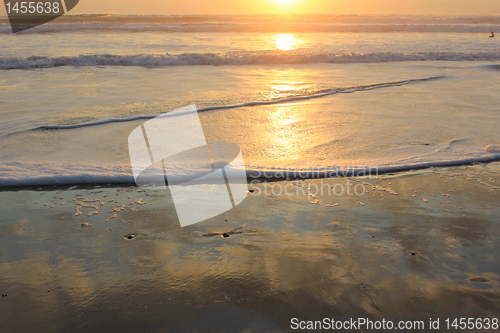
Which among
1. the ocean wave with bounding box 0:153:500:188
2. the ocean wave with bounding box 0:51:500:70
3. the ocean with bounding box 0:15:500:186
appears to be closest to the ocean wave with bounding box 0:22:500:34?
the ocean with bounding box 0:15:500:186

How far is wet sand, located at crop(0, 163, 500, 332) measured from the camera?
6.35ft

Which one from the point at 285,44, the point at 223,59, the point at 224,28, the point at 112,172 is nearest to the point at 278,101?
the point at 112,172

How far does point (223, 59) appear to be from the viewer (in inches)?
439

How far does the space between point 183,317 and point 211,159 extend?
85.8 inches

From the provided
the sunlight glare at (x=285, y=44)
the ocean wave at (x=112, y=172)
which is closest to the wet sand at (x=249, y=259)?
the ocean wave at (x=112, y=172)

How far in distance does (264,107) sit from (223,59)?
5.78m

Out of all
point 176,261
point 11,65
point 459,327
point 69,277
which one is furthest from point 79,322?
point 11,65

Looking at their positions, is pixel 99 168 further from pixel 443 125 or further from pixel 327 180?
pixel 443 125

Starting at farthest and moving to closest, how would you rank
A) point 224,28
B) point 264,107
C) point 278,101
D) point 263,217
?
1. point 224,28
2. point 278,101
3. point 264,107
4. point 263,217

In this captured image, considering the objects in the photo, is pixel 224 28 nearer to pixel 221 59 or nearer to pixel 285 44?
pixel 285 44

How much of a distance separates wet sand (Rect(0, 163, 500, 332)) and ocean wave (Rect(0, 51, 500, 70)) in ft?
27.1

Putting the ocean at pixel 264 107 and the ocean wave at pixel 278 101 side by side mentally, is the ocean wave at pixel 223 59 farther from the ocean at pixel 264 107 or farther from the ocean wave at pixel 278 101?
the ocean wave at pixel 278 101

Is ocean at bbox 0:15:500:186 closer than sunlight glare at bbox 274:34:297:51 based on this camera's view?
Yes

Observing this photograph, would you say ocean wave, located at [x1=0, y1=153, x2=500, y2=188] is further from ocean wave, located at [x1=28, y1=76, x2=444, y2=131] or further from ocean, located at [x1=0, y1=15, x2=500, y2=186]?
ocean wave, located at [x1=28, y1=76, x2=444, y2=131]
